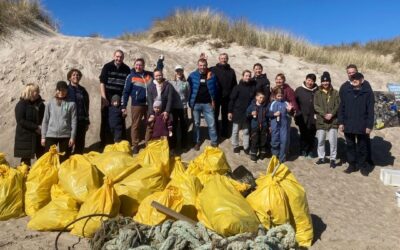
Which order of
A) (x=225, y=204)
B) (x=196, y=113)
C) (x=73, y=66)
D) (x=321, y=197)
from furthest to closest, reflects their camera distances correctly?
(x=73, y=66)
(x=196, y=113)
(x=321, y=197)
(x=225, y=204)

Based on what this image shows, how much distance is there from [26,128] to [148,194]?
253cm

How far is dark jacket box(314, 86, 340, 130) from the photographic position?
24.1 feet

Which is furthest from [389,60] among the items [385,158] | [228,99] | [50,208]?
[50,208]

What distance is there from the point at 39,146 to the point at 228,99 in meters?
3.22

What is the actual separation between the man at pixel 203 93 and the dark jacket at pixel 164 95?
1.53 feet

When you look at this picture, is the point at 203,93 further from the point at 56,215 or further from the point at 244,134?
the point at 56,215

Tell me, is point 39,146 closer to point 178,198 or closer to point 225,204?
point 178,198

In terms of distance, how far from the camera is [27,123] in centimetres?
638

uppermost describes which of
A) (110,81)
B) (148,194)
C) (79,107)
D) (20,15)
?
(20,15)

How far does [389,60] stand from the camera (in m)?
19.0

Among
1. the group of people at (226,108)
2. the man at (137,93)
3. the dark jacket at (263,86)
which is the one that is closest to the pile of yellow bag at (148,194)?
the group of people at (226,108)

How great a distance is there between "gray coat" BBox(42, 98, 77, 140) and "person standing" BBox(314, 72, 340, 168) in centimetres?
398

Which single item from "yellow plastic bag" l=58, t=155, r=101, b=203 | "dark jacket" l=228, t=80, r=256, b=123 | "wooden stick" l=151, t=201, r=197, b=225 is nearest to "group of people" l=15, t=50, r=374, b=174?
"dark jacket" l=228, t=80, r=256, b=123

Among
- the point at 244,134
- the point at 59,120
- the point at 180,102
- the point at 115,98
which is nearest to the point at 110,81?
the point at 115,98
